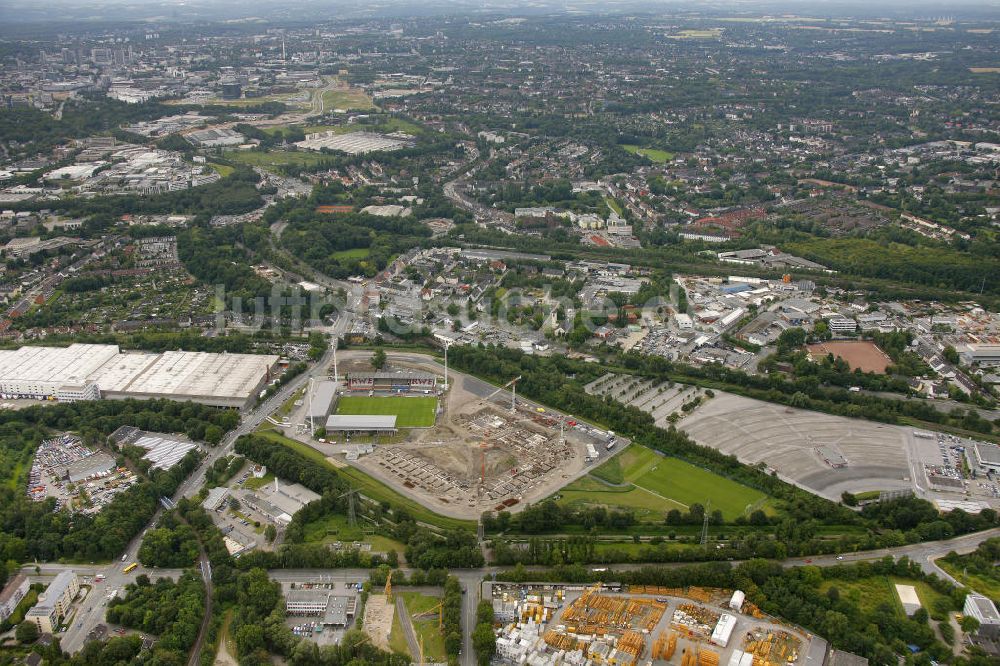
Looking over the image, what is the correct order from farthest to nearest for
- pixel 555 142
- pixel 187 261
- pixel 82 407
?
pixel 555 142 → pixel 187 261 → pixel 82 407

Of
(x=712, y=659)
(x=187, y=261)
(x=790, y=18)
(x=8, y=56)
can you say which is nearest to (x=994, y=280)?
(x=712, y=659)

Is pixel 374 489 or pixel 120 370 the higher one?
pixel 120 370

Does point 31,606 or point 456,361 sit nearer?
point 31,606

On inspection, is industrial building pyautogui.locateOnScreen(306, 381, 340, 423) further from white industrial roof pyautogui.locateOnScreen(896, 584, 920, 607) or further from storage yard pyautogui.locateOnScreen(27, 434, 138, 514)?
white industrial roof pyautogui.locateOnScreen(896, 584, 920, 607)

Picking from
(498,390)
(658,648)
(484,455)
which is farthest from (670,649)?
(498,390)

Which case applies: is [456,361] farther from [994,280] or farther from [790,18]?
[790,18]

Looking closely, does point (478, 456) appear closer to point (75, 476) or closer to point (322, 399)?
point (322, 399)
